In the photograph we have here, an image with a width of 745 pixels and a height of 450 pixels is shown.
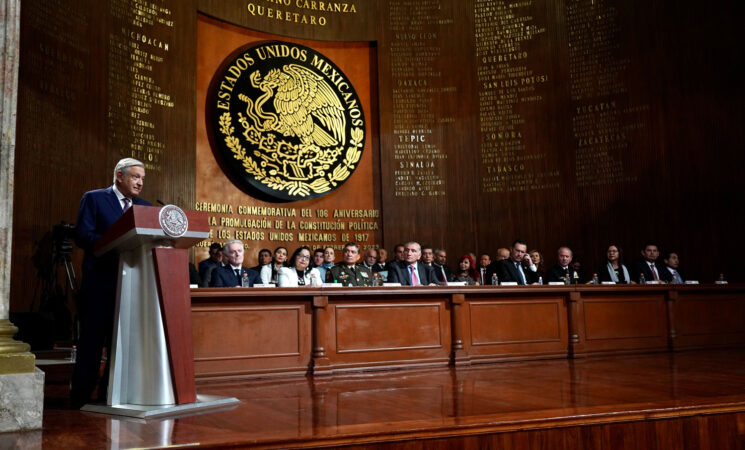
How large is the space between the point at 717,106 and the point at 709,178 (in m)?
0.87

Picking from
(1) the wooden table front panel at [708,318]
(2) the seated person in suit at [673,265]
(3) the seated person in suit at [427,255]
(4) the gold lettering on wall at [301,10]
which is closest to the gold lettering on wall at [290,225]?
(3) the seated person in suit at [427,255]

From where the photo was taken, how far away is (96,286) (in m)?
3.33

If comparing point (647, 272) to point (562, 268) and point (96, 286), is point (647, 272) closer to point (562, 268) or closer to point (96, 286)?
point (562, 268)

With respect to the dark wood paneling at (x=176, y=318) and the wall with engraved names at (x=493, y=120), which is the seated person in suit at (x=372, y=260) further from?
the dark wood paneling at (x=176, y=318)

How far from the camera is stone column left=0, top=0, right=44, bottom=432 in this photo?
2691mm

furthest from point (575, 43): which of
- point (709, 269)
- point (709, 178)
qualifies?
point (709, 269)

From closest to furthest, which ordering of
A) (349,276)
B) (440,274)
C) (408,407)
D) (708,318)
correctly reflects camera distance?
1. (408,407)
2. (349,276)
3. (708,318)
4. (440,274)

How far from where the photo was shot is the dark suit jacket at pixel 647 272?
7.43 m

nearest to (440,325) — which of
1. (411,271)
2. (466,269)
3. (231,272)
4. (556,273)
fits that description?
(411,271)

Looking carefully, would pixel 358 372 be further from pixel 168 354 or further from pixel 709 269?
pixel 709 269

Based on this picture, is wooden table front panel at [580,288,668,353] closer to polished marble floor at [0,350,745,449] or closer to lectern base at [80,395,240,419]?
polished marble floor at [0,350,745,449]

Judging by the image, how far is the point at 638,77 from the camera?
8.20 m

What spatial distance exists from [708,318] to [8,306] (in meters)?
6.19

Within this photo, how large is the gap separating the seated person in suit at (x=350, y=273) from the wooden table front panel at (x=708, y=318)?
3045 millimetres
